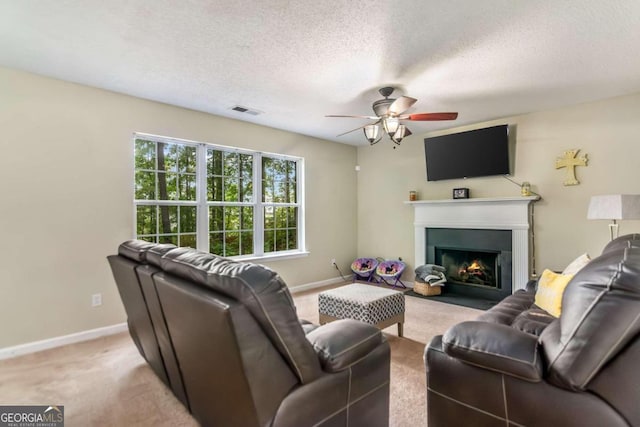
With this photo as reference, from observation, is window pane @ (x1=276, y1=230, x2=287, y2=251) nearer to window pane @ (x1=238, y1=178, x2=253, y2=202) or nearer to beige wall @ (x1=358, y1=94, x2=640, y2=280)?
window pane @ (x1=238, y1=178, x2=253, y2=202)

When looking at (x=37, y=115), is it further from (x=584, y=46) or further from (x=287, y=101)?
(x=584, y=46)

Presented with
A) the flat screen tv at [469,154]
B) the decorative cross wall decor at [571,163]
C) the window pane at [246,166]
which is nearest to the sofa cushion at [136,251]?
the window pane at [246,166]

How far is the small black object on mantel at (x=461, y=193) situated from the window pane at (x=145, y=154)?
4.15 metres

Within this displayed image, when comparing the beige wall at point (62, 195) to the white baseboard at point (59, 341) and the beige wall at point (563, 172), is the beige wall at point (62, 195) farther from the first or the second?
the beige wall at point (563, 172)

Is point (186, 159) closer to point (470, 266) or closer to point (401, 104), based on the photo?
point (401, 104)

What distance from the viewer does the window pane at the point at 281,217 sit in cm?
513

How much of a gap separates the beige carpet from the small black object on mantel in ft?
7.53

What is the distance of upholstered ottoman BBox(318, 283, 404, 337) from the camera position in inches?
111

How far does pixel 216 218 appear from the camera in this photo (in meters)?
4.38

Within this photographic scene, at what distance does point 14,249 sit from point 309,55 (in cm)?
313

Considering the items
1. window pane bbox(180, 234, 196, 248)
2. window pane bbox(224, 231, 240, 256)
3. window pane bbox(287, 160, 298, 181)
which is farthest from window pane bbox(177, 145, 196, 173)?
window pane bbox(287, 160, 298, 181)

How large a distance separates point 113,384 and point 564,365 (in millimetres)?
2724

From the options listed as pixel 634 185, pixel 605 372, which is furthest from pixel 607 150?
pixel 605 372

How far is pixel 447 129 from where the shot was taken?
502cm
